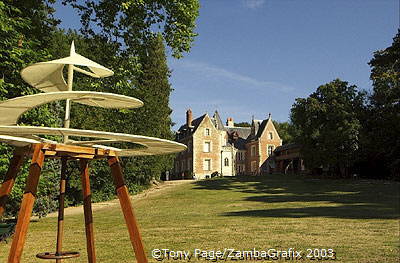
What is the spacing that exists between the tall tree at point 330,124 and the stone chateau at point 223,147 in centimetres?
2124

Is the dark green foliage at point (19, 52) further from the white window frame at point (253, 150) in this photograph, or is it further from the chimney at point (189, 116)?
the white window frame at point (253, 150)

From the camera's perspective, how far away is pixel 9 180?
4348mm

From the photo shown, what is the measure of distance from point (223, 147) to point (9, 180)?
2673 inches

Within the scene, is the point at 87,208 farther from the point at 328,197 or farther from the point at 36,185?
the point at 328,197

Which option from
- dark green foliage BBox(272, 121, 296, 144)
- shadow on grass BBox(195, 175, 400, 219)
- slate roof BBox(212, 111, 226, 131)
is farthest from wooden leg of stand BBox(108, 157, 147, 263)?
dark green foliage BBox(272, 121, 296, 144)

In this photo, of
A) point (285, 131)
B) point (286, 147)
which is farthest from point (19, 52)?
point (285, 131)

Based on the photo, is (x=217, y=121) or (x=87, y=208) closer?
(x=87, y=208)

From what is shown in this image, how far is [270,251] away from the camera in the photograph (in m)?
9.48

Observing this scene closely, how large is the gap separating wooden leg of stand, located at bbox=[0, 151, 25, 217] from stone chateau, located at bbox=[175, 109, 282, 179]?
6115 centimetres

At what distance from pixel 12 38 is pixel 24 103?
10.0 meters

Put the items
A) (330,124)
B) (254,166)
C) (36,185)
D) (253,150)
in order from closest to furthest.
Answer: (36,185) → (330,124) → (254,166) → (253,150)

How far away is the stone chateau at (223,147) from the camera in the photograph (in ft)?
218

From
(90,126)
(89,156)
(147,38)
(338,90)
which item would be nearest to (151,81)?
(90,126)

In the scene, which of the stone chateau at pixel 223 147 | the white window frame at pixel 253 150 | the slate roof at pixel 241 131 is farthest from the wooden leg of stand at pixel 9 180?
the slate roof at pixel 241 131
